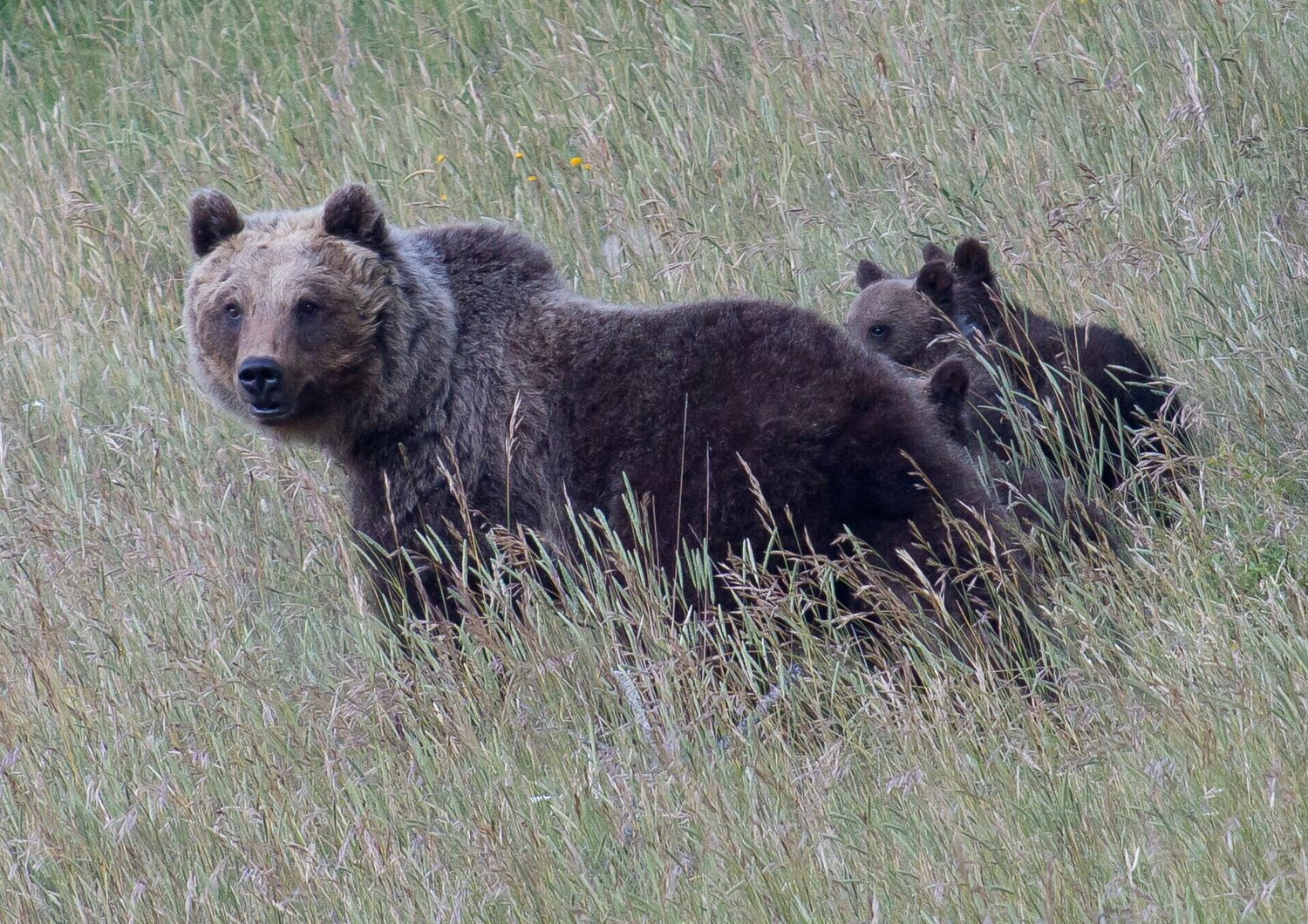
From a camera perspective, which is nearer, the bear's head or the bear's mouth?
the bear's mouth

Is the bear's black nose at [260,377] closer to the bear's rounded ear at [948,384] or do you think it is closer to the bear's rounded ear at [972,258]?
the bear's rounded ear at [948,384]

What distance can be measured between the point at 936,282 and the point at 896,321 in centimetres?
33

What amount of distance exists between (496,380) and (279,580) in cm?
132

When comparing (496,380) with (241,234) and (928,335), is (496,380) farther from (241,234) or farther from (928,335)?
(928,335)

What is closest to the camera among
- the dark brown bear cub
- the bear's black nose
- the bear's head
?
the dark brown bear cub

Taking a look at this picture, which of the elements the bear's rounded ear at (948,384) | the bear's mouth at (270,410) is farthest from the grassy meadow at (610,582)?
the bear's rounded ear at (948,384)

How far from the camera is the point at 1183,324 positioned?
20.2ft

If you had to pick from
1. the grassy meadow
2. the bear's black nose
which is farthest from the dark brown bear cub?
the grassy meadow

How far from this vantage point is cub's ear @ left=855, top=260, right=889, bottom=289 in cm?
724

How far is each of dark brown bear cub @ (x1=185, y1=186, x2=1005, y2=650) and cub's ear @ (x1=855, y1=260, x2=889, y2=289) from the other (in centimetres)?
201

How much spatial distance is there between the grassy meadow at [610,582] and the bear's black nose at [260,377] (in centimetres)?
26

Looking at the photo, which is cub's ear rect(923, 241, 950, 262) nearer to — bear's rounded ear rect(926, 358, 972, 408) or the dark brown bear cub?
bear's rounded ear rect(926, 358, 972, 408)

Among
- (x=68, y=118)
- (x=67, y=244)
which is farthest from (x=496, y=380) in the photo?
(x=68, y=118)

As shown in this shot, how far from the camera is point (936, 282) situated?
6832mm
